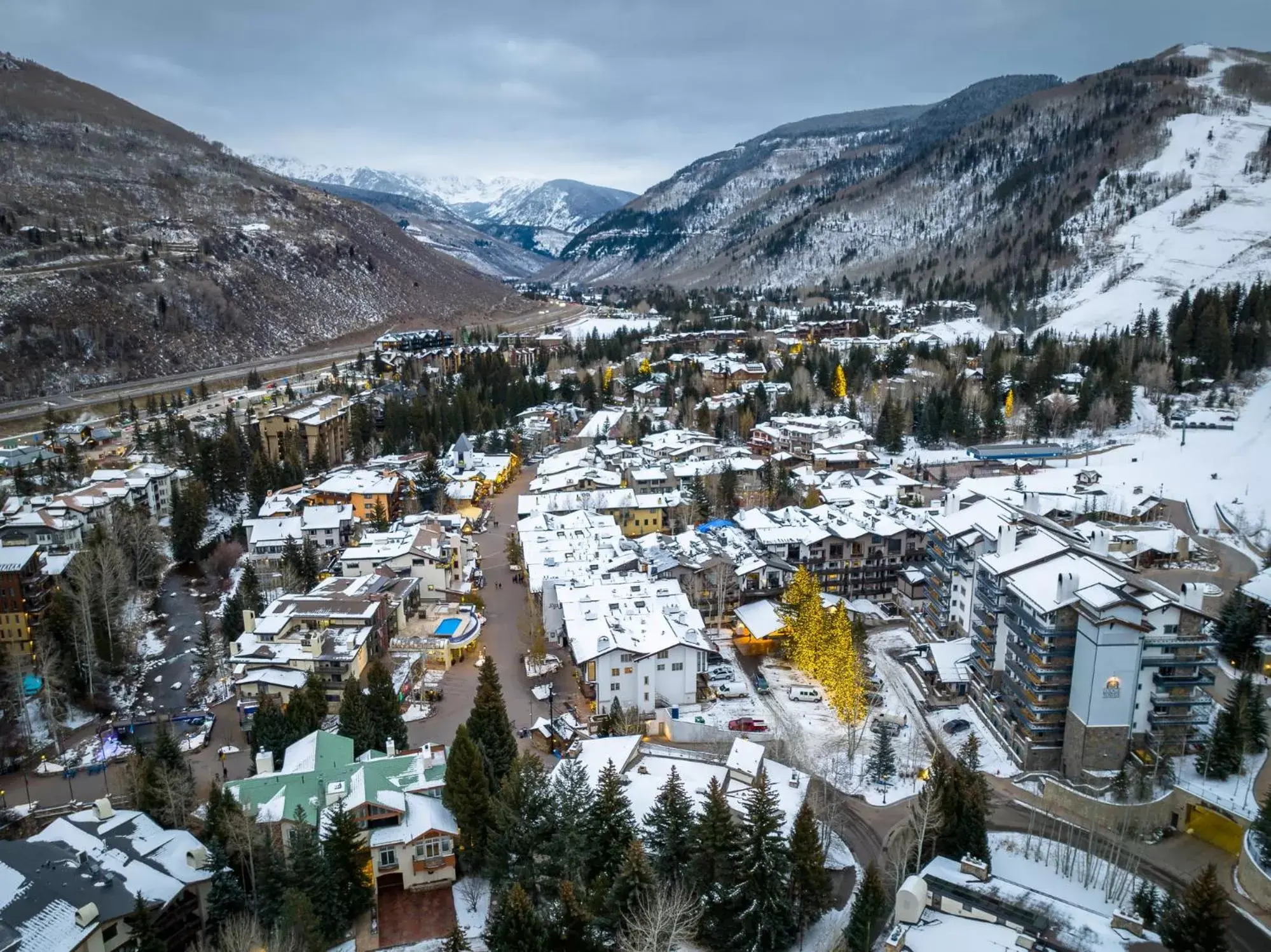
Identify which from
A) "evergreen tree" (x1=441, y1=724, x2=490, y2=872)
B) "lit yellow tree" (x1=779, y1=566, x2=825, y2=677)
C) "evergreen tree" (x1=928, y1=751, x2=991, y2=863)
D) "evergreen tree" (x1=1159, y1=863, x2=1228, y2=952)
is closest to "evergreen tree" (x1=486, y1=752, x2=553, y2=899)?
"evergreen tree" (x1=441, y1=724, x2=490, y2=872)

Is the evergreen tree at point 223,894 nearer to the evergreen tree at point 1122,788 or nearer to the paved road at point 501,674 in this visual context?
the paved road at point 501,674

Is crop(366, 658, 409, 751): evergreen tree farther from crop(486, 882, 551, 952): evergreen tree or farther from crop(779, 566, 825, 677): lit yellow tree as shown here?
crop(779, 566, 825, 677): lit yellow tree

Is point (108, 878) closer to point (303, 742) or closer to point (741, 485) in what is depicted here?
point (303, 742)

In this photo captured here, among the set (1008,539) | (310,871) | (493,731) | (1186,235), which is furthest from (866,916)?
(1186,235)

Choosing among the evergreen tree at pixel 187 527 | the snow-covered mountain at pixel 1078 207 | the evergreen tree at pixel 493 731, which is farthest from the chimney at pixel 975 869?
the snow-covered mountain at pixel 1078 207

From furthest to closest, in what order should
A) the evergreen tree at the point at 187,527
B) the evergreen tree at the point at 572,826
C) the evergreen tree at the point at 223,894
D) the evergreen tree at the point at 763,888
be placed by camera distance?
1. the evergreen tree at the point at 187,527
2. the evergreen tree at the point at 572,826
3. the evergreen tree at the point at 223,894
4. the evergreen tree at the point at 763,888

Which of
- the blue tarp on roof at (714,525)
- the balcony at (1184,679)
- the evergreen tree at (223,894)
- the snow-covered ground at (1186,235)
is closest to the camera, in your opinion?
the evergreen tree at (223,894)

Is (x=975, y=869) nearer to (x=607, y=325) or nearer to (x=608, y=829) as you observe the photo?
(x=608, y=829)

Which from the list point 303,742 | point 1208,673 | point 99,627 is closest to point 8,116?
point 99,627
